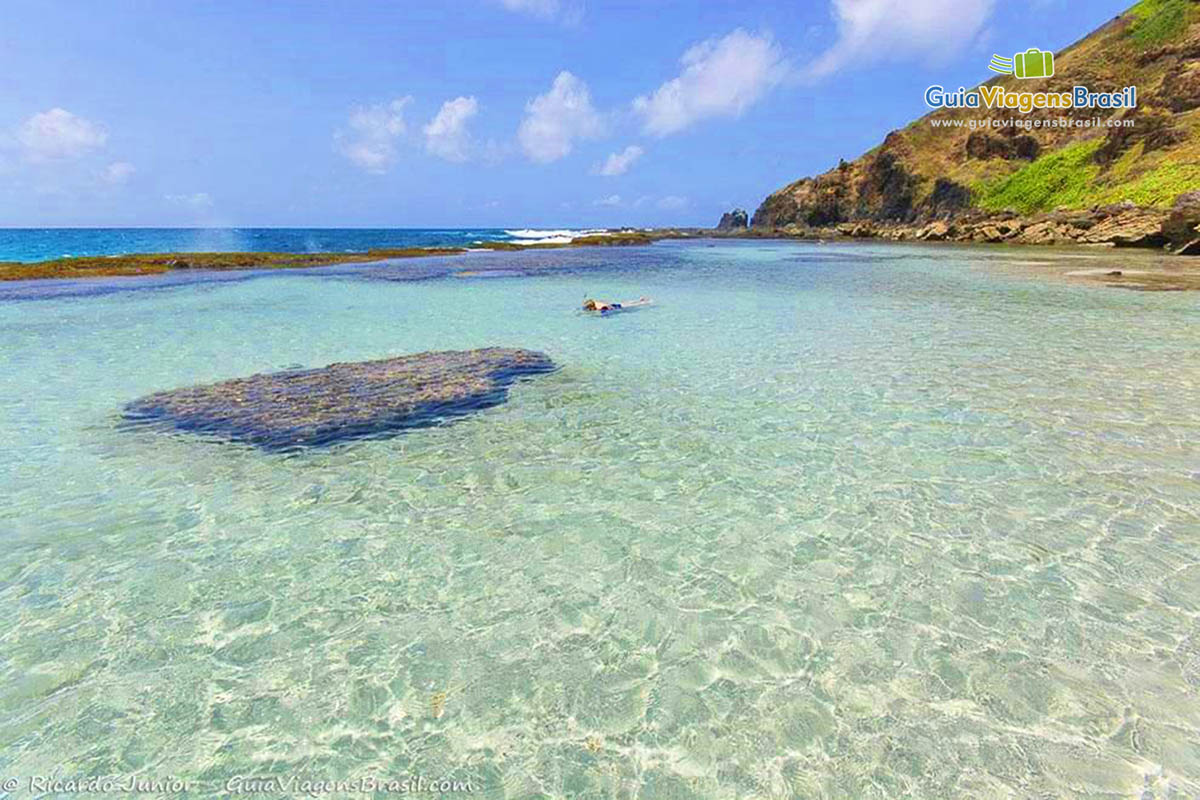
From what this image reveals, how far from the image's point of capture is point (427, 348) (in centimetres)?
1597

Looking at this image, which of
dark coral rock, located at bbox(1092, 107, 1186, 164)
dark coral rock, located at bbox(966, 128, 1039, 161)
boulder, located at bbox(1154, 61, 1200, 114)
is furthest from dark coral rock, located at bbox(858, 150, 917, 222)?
boulder, located at bbox(1154, 61, 1200, 114)

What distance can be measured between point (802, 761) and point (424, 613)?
10.4ft

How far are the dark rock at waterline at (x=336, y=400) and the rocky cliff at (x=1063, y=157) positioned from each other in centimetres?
4572

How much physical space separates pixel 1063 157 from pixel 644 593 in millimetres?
84230

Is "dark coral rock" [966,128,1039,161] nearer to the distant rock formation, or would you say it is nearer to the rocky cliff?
the rocky cliff

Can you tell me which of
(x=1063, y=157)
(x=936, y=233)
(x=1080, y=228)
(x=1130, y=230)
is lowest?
(x=1130, y=230)

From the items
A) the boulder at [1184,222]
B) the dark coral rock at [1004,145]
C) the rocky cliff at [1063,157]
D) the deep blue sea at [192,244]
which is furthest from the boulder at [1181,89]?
the deep blue sea at [192,244]

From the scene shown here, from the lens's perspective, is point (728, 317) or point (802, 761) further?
point (728, 317)

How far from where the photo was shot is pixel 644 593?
527 cm

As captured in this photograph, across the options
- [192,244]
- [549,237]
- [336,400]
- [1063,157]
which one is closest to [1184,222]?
[1063,157]

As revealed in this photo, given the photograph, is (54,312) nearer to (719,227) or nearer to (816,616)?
(816,616)

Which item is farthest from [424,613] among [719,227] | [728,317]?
[719,227]

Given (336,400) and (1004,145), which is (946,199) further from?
(336,400)

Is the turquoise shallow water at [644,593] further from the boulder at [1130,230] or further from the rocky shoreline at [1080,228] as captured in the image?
the boulder at [1130,230]
